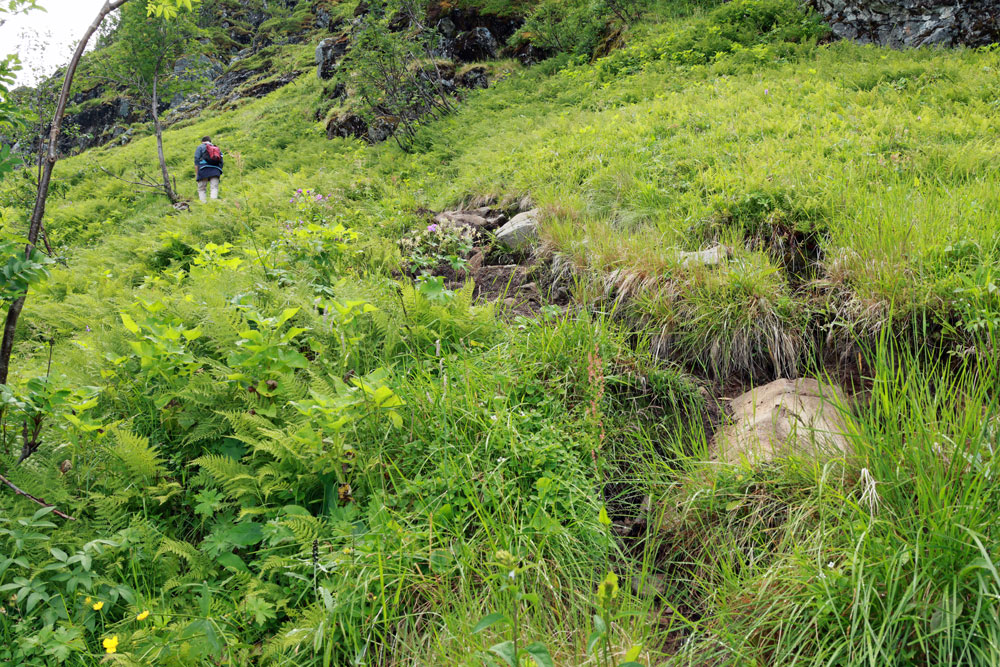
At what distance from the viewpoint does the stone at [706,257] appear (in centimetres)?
384

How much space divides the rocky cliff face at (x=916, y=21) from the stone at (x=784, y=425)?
1060 centimetres

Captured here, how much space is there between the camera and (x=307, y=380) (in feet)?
10.0

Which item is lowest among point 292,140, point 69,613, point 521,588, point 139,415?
point 521,588

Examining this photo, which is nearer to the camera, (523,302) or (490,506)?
(490,506)

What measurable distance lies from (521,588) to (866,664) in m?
1.13

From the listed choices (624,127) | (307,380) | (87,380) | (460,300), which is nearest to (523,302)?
(460,300)

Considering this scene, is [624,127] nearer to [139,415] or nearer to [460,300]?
[460,300]

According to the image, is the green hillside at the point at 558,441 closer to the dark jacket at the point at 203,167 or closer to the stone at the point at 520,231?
the stone at the point at 520,231

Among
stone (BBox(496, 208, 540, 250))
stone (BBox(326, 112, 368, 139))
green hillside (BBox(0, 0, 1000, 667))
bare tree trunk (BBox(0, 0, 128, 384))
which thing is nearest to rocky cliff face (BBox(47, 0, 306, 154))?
stone (BBox(326, 112, 368, 139))

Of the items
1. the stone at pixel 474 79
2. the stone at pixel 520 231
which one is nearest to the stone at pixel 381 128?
the stone at pixel 474 79

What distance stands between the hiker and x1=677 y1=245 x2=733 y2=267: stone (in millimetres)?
11504

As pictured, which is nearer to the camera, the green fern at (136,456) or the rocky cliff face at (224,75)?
the green fern at (136,456)

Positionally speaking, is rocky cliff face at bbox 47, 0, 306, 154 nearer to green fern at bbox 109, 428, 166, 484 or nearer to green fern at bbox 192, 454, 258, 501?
green fern at bbox 109, 428, 166, 484

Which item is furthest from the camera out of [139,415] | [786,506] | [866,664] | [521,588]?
[139,415]
